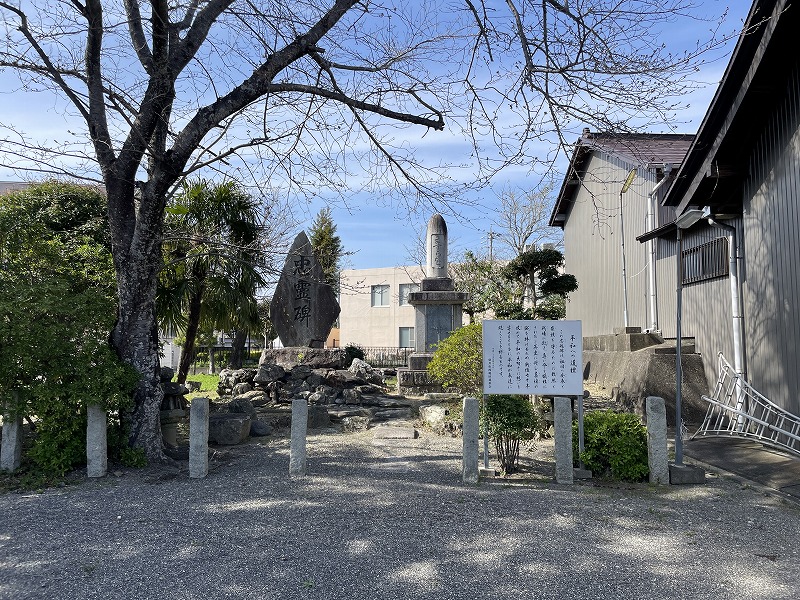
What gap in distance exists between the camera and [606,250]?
677 inches

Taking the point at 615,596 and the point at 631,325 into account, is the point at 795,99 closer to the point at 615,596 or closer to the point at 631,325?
the point at 615,596

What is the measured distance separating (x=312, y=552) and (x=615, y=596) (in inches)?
83.9

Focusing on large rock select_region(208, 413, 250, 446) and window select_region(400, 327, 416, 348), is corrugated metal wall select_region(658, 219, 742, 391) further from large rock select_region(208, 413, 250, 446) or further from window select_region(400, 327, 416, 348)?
window select_region(400, 327, 416, 348)

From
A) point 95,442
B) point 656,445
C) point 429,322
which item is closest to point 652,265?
point 429,322

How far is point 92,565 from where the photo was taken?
4332mm

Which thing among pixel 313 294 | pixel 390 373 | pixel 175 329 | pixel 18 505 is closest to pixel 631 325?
pixel 313 294

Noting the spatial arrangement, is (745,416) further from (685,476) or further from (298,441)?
(298,441)

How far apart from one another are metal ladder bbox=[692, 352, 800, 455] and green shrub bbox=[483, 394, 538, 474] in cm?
293

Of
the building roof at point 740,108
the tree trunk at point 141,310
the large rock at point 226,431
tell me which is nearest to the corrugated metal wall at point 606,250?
the building roof at point 740,108

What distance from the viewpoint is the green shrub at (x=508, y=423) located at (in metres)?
6.93

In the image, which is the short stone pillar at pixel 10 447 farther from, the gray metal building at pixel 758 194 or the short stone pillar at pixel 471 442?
the gray metal building at pixel 758 194

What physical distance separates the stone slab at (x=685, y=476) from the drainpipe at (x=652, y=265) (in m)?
7.16

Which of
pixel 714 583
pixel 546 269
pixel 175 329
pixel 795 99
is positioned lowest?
pixel 714 583

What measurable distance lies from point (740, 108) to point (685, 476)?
198 inches
